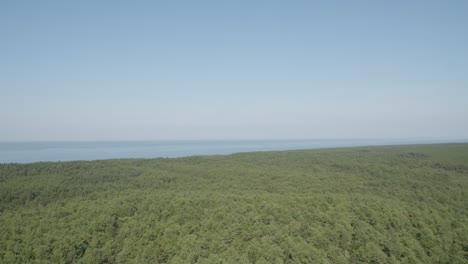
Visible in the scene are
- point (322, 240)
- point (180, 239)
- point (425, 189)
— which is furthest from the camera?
point (425, 189)

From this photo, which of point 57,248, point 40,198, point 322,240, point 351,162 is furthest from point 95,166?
point 351,162

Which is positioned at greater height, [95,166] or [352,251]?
[95,166]

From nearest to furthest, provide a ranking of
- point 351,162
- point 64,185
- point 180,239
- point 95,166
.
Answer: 1. point 180,239
2. point 64,185
3. point 95,166
4. point 351,162

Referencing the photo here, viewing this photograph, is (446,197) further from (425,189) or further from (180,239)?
(180,239)

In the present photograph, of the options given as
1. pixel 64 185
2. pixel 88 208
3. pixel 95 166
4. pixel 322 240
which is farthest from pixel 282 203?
pixel 95 166

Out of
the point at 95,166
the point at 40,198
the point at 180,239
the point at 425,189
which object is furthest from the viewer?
the point at 95,166

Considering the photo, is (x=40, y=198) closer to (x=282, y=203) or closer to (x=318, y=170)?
(x=282, y=203)

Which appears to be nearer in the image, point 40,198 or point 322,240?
point 322,240

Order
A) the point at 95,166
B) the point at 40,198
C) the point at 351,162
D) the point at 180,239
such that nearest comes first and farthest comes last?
the point at 180,239
the point at 40,198
the point at 95,166
the point at 351,162

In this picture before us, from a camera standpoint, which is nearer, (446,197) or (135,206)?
(135,206)
